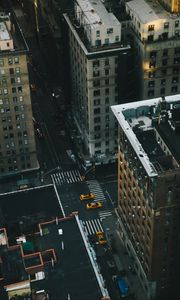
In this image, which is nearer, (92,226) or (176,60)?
(176,60)

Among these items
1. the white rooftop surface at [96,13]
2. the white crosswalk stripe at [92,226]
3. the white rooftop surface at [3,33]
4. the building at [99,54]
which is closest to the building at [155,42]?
the building at [99,54]

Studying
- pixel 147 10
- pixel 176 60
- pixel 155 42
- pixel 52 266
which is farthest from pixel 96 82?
pixel 52 266

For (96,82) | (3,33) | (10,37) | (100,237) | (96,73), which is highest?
(3,33)

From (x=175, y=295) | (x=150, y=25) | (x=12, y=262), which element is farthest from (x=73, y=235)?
(x=150, y=25)

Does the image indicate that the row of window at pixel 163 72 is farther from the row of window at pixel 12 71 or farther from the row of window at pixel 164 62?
the row of window at pixel 12 71

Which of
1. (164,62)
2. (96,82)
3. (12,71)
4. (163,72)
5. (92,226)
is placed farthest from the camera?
(92,226)

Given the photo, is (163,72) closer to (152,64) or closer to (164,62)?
(164,62)

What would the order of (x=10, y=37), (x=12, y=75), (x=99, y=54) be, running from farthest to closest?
(x=12, y=75), (x=99, y=54), (x=10, y=37)

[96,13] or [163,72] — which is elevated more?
[96,13]
